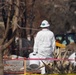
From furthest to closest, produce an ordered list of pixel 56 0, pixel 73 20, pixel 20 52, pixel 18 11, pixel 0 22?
pixel 73 20 < pixel 56 0 < pixel 0 22 < pixel 20 52 < pixel 18 11

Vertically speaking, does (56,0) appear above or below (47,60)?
above

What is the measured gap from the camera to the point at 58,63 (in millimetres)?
10234

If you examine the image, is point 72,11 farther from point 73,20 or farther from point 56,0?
point 56,0

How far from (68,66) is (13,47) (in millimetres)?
11260

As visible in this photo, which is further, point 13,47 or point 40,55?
point 13,47

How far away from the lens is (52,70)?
32.9 feet

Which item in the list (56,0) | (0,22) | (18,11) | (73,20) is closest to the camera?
(18,11)

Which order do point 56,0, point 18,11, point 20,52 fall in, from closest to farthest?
point 18,11, point 20,52, point 56,0

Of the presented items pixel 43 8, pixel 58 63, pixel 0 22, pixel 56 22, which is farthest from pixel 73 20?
pixel 58 63

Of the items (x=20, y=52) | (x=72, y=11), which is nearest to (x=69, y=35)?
(x=20, y=52)

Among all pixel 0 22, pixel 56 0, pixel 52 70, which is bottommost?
pixel 52 70

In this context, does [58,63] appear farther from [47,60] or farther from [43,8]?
[43,8]

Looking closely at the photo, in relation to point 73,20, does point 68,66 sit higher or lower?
lower

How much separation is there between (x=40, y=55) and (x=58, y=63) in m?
0.49
